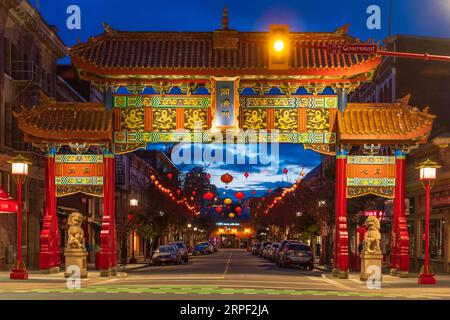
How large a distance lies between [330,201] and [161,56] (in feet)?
82.9

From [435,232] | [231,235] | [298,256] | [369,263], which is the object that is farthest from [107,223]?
[231,235]

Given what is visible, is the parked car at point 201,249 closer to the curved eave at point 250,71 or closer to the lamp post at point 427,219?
the curved eave at point 250,71

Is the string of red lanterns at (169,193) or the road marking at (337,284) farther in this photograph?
the string of red lanterns at (169,193)

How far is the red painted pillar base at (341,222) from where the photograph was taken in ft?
106

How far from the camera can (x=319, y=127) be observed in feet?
109

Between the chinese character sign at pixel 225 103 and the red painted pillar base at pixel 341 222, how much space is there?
15.0 ft

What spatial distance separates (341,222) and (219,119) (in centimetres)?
643

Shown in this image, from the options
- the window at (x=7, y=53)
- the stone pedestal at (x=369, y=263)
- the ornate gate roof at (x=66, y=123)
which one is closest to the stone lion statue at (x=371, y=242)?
the stone pedestal at (x=369, y=263)

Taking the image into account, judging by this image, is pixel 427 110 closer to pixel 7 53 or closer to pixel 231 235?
pixel 7 53

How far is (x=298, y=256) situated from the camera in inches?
1989

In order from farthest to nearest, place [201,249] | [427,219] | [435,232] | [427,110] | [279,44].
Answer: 1. [201,249]
2. [435,232]
3. [427,110]
4. [427,219]
5. [279,44]
